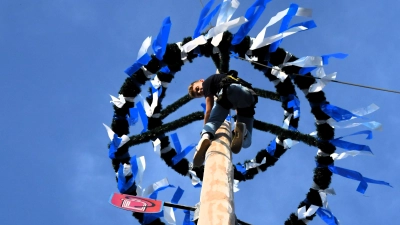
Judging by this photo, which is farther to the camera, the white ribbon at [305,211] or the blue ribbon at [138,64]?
the white ribbon at [305,211]

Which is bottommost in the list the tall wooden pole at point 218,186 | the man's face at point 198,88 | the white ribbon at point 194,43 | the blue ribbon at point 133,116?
the tall wooden pole at point 218,186

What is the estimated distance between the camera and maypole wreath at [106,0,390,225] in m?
6.90

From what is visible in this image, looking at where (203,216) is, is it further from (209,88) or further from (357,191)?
(357,191)

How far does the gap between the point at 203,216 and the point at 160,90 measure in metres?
4.08

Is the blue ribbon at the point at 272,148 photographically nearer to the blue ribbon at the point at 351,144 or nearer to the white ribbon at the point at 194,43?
the blue ribbon at the point at 351,144

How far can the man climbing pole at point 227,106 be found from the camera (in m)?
5.43

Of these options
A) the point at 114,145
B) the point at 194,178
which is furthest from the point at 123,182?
the point at 194,178

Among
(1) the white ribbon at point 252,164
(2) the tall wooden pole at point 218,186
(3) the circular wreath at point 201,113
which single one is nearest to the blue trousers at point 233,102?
(2) the tall wooden pole at point 218,186

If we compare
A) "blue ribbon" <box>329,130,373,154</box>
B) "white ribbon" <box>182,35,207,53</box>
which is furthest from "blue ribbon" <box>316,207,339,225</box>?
"white ribbon" <box>182,35,207,53</box>

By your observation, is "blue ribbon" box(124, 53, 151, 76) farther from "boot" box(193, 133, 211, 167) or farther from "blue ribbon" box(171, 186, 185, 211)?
"boot" box(193, 133, 211, 167)

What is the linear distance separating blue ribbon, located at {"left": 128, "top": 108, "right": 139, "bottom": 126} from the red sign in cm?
253

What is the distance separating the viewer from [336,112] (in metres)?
7.13

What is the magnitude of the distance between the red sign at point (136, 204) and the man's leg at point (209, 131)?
1.92 feet

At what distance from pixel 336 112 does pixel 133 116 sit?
284 centimetres
